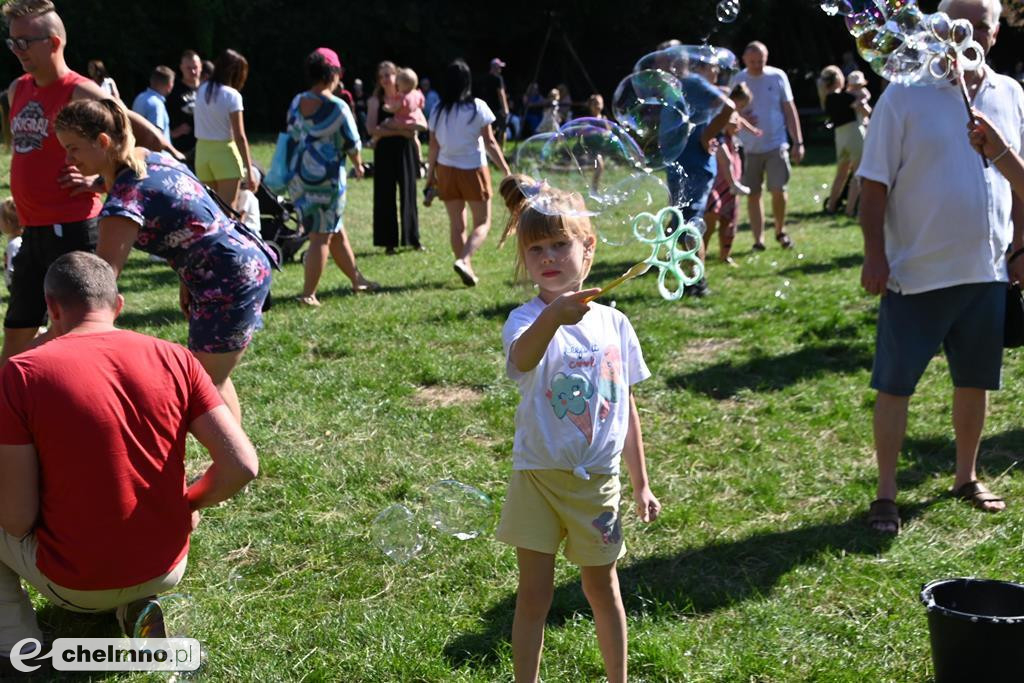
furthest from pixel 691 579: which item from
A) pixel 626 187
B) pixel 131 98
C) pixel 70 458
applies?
pixel 131 98

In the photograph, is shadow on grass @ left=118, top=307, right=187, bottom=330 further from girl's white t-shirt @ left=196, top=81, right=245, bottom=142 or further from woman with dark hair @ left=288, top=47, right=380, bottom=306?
girl's white t-shirt @ left=196, top=81, right=245, bottom=142

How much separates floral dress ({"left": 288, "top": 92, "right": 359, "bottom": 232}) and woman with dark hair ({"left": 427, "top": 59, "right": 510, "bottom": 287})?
89cm

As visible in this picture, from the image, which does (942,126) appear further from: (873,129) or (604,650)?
(604,650)

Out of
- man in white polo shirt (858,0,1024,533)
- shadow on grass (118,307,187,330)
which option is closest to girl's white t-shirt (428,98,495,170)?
shadow on grass (118,307,187,330)

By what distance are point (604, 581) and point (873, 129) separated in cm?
236

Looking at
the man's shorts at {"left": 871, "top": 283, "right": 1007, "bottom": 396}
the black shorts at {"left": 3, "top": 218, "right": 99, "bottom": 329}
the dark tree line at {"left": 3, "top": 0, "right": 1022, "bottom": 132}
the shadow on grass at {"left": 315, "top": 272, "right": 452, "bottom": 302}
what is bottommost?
the shadow on grass at {"left": 315, "top": 272, "right": 452, "bottom": 302}

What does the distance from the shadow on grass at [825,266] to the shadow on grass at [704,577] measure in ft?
18.2

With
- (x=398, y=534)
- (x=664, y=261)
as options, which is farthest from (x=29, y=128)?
(x=664, y=261)

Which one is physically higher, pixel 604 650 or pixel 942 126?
pixel 942 126

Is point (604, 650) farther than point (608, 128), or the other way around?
point (608, 128)

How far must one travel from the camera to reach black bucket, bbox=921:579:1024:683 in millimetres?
3123

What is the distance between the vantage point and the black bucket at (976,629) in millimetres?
3123

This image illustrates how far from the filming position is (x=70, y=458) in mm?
3363

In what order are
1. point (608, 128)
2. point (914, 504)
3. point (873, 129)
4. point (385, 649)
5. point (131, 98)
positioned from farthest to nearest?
point (131, 98), point (914, 504), point (873, 129), point (608, 128), point (385, 649)
